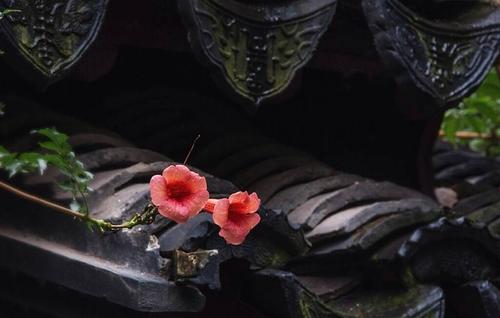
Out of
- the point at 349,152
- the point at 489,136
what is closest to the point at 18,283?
the point at 349,152

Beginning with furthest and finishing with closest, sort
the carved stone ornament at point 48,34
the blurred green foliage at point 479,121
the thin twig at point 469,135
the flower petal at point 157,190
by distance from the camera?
the thin twig at point 469,135 < the blurred green foliage at point 479,121 < the carved stone ornament at point 48,34 < the flower petal at point 157,190

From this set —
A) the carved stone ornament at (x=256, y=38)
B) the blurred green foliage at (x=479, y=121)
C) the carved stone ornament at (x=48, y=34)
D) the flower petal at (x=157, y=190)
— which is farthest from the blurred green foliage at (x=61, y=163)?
the blurred green foliage at (x=479, y=121)

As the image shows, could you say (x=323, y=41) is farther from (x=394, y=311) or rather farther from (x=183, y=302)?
(x=183, y=302)

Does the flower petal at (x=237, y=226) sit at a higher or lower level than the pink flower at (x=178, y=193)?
lower

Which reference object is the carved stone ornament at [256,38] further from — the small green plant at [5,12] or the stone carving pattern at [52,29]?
the small green plant at [5,12]

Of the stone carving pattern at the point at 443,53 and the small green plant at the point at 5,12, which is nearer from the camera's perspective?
the small green plant at the point at 5,12

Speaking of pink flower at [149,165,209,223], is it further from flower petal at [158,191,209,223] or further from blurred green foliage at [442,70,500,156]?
blurred green foliage at [442,70,500,156]
